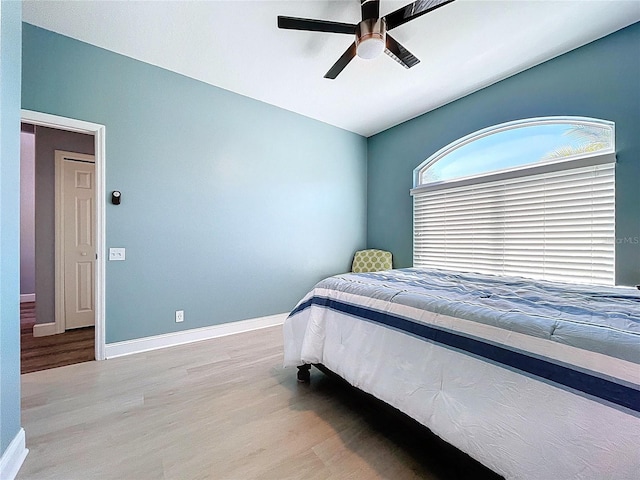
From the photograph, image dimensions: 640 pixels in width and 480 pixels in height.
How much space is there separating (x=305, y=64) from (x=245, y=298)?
2731 millimetres

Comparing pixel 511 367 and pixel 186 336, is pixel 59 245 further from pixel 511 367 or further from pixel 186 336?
pixel 511 367

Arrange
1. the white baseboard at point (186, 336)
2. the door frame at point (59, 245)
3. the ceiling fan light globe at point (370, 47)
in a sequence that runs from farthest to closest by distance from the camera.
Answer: the door frame at point (59, 245), the white baseboard at point (186, 336), the ceiling fan light globe at point (370, 47)

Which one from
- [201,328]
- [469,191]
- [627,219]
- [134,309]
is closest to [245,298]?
[201,328]

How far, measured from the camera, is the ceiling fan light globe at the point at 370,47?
6.25 feet

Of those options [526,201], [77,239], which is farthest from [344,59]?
[77,239]

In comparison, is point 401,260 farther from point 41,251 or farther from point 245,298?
point 41,251

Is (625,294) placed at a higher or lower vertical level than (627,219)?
lower

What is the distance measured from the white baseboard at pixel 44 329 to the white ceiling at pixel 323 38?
124 inches

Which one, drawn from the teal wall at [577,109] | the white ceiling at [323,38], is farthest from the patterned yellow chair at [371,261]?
the white ceiling at [323,38]

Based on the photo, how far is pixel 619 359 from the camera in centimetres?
83

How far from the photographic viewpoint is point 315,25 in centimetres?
187

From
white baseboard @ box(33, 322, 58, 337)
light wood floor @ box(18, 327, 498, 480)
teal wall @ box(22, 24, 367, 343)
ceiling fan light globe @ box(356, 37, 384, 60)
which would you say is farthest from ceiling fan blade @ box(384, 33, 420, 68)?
white baseboard @ box(33, 322, 58, 337)

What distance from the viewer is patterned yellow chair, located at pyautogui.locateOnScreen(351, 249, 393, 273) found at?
4105 mm

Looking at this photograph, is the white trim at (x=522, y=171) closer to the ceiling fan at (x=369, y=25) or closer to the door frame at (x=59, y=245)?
the ceiling fan at (x=369, y=25)
